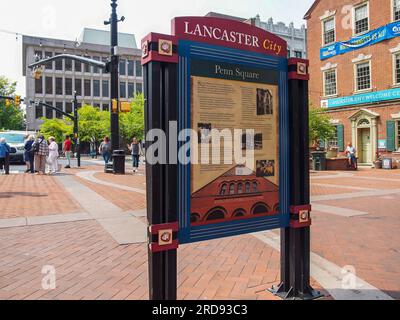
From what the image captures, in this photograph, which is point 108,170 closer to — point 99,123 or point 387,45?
point 387,45

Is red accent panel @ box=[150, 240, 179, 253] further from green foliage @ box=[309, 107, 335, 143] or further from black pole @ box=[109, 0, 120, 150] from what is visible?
green foliage @ box=[309, 107, 335, 143]

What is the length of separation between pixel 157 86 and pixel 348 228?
5013mm

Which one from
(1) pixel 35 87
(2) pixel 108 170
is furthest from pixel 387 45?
(1) pixel 35 87

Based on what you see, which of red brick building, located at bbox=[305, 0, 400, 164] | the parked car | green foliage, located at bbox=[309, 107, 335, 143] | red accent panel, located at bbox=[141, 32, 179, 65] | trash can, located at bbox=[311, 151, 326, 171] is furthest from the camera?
the parked car

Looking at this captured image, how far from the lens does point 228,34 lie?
3.22m

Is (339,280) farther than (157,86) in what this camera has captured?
Yes

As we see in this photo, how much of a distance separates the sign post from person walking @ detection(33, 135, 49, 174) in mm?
14570

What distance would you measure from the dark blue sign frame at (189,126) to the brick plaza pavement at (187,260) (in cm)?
80

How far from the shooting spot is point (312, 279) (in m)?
4.14

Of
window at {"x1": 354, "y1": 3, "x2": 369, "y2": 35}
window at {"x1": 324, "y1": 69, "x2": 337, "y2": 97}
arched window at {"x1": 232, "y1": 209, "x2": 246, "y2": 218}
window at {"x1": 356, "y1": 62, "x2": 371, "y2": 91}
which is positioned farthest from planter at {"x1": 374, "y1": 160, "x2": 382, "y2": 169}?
arched window at {"x1": 232, "y1": 209, "x2": 246, "y2": 218}

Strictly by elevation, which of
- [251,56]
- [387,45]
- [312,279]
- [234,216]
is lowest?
[312,279]

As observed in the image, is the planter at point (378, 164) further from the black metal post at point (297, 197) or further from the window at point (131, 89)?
the window at point (131, 89)

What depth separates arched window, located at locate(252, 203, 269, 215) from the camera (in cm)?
A: 344

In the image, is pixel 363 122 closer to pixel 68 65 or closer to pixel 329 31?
pixel 329 31
